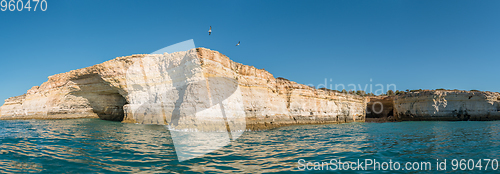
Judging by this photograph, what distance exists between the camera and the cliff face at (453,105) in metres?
29.4

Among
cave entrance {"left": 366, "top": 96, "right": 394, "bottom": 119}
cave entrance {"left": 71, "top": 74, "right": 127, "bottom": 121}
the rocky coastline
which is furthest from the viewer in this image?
cave entrance {"left": 366, "top": 96, "right": 394, "bottom": 119}

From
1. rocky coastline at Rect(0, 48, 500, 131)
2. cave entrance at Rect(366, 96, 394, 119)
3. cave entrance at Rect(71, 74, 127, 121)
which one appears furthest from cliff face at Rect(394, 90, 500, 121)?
cave entrance at Rect(71, 74, 127, 121)

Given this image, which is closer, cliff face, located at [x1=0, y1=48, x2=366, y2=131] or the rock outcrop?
cliff face, located at [x1=0, y1=48, x2=366, y2=131]

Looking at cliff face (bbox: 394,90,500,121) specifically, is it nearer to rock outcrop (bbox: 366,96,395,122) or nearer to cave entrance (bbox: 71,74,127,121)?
rock outcrop (bbox: 366,96,395,122)

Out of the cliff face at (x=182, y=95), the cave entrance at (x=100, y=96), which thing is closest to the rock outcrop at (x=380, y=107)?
the cliff face at (x=182, y=95)

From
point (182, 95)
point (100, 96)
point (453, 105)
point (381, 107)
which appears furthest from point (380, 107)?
point (100, 96)

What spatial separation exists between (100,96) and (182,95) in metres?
12.8

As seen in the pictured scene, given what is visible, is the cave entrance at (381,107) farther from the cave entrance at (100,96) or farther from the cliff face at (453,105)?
the cave entrance at (100,96)

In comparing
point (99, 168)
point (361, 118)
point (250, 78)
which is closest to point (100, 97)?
point (250, 78)

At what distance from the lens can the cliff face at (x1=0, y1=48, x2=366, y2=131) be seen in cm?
1540

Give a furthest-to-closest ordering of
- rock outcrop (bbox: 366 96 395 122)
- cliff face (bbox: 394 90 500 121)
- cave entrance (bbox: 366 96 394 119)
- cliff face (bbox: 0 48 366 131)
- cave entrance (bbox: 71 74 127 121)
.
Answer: cave entrance (bbox: 366 96 394 119)
rock outcrop (bbox: 366 96 395 122)
cliff face (bbox: 394 90 500 121)
cave entrance (bbox: 71 74 127 121)
cliff face (bbox: 0 48 366 131)

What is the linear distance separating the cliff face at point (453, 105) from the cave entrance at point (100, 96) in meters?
38.4

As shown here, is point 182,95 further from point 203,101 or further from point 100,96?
point 100,96

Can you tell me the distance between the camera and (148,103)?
63.5ft
